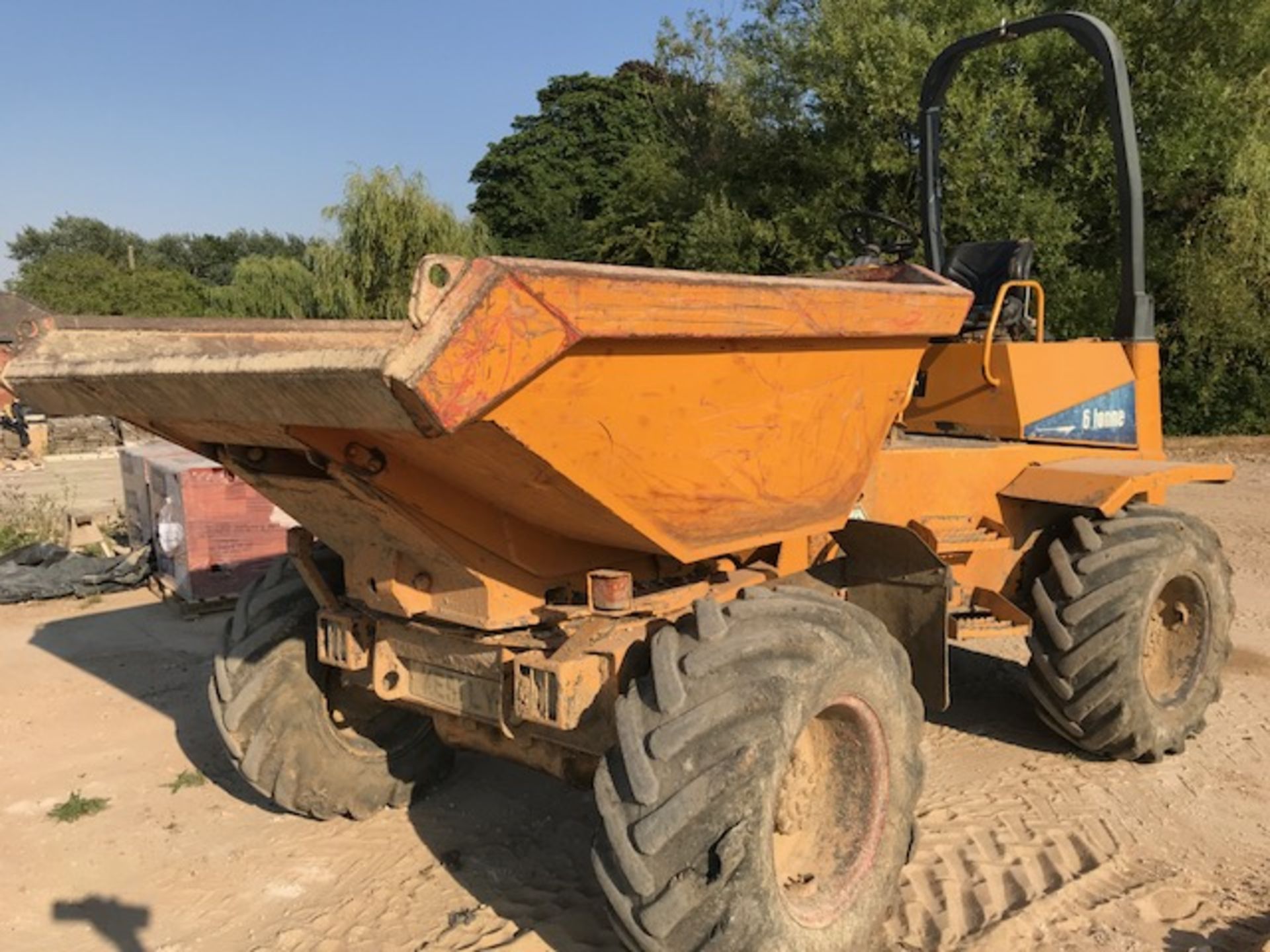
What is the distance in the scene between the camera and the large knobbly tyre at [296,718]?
3.76 metres

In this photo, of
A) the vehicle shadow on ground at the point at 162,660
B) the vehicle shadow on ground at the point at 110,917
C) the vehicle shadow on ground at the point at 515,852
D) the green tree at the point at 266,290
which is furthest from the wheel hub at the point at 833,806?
the green tree at the point at 266,290

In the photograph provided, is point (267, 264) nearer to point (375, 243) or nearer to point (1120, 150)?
point (375, 243)

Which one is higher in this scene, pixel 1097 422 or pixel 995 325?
pixel 995 325

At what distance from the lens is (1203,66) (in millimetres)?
13789

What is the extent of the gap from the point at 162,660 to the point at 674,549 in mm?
4927

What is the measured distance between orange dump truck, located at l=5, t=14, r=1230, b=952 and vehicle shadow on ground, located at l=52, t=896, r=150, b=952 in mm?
597

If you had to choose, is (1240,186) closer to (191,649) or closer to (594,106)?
(191,649)

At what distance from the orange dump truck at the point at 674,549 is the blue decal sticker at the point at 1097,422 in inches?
1.5

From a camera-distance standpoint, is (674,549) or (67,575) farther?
(67,575)

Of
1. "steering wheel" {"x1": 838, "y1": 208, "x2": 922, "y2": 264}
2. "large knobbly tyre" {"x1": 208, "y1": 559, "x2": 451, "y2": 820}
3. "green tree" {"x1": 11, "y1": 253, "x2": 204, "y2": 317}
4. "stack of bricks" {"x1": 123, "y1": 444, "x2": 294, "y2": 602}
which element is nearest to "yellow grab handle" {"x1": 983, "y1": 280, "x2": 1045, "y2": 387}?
"steering wheel" {"x1": 838, "y1": 208, "x2": 922, "y2": 264}

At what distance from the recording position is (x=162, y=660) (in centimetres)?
661

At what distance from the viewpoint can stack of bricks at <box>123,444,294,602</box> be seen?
754 centimetres

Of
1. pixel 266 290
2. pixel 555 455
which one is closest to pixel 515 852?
pixel 555 455

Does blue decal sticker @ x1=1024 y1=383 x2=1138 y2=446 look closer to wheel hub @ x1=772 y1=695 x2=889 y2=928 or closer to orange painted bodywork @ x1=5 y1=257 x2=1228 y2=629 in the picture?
orange painted bodywork @ x1=5 y1=257 x2=1228 y2=629
